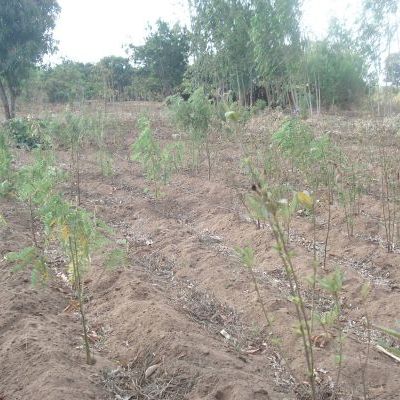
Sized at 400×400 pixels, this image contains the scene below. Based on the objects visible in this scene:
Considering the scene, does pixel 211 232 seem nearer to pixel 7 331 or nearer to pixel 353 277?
pixel 353 277

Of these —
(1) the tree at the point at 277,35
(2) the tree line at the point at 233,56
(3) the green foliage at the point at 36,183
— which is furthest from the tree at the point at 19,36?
(3) the green foliage at the point at 36,183

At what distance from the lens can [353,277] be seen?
4324mm

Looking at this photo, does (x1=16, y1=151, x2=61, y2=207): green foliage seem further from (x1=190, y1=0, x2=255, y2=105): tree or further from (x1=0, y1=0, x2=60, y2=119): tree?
(x1=190, y1=0, x2=255, y2=105): tree

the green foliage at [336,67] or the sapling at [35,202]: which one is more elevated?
the green foliage at [336,67]

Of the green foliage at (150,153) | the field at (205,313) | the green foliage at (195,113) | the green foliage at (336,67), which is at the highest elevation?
the green foliage at (336,67)

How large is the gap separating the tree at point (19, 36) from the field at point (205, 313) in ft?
34.5

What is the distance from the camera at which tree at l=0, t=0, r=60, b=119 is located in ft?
51.7

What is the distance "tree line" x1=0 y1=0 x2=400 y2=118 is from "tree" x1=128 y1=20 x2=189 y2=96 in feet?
0.17

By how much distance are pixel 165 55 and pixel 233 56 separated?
→ 7125 mm

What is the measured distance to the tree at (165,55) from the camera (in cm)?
2558

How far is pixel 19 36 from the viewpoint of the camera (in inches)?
635

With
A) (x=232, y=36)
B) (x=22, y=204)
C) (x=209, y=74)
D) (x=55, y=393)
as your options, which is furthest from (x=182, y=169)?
(x=209, y=74)

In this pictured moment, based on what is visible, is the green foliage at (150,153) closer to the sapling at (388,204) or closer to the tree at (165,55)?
the sapling at (388,204)

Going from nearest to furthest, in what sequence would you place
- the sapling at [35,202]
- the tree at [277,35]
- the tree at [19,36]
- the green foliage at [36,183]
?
the sapling at [35,202]
the green foliage at [36,183]
the tree at [19,36]
the tree at [277,35]
